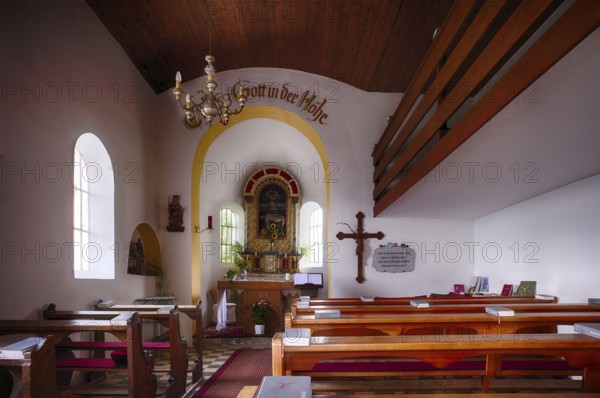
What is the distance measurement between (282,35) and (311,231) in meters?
4.88

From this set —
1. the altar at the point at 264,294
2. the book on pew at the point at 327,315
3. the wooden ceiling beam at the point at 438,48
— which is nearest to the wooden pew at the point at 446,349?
the book on pew at the point at 327,315

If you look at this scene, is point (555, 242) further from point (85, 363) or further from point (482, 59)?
point (85, 363)

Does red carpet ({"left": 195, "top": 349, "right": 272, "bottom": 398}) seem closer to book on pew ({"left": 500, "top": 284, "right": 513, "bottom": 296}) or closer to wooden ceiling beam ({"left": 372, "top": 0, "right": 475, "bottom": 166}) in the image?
book on pew ({"left": 500, "top": 284, "right": 513, "bottom": 296})

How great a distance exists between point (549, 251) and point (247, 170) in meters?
6.54

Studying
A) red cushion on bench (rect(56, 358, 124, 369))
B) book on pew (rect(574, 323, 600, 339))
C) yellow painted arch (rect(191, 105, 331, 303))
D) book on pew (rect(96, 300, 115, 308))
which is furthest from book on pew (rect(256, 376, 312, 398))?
yellow painted arch (rect(191, 105, 331, 303))

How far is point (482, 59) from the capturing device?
Answer: 292 centimetres

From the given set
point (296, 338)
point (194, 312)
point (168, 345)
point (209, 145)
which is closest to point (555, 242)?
point (296, 338)

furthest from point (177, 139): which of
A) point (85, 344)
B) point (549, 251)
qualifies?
point (549, 251)

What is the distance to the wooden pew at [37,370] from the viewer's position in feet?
8.16

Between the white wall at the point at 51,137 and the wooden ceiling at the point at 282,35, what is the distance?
1.75 ft

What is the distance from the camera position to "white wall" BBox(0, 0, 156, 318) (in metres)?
3.87

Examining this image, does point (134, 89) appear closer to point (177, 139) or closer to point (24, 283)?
point (177, 139)

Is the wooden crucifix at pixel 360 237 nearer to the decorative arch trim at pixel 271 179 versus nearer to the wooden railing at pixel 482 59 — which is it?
the wooden railing at pixel 482 59

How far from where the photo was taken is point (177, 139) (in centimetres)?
766
